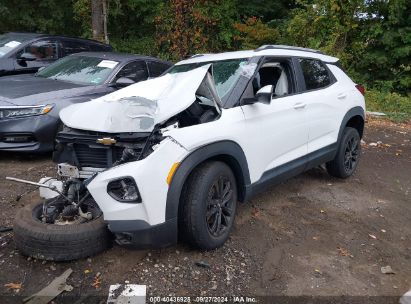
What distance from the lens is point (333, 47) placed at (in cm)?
1414

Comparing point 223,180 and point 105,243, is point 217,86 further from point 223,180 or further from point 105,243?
point 105,243

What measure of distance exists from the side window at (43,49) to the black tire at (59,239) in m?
5.46

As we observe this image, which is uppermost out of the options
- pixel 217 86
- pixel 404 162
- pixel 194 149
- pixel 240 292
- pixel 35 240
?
pixel 217 86

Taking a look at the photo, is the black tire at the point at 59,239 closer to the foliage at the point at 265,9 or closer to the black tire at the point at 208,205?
the black tire at the point at 208,205

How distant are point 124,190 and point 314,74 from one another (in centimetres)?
311

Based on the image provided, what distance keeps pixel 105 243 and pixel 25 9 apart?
15.1m

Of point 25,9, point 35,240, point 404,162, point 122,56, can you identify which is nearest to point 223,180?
point 35,240

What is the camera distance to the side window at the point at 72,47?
870cm

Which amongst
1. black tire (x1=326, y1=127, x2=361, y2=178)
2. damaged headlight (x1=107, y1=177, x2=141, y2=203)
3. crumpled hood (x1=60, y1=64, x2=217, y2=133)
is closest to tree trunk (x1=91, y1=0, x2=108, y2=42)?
black tire (x1=326, y1=127, x2=361, y2=178)

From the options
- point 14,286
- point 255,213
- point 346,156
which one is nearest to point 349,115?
point 346,156

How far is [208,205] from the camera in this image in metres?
3.60

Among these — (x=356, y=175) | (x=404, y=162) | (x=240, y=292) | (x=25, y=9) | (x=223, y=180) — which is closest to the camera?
(x=240, y=292)

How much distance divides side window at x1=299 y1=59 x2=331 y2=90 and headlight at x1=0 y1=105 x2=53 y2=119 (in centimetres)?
333

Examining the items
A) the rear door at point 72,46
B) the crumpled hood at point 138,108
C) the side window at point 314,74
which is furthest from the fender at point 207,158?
the rear door at point 72,46
